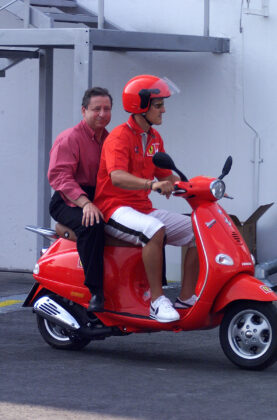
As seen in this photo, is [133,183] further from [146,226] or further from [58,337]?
[58,337]

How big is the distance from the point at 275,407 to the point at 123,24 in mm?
5968

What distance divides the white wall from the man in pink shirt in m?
3.10

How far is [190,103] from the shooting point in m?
9.81

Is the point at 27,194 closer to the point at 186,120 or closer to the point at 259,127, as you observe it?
the point at 186,120

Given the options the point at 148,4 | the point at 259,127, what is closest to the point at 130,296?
the point at 259,127

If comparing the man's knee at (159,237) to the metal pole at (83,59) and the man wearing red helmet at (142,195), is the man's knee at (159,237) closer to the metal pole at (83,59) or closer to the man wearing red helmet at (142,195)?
the man wearing red helmet at (142,195)

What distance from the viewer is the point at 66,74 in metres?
10.5

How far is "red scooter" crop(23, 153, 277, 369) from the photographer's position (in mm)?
5695

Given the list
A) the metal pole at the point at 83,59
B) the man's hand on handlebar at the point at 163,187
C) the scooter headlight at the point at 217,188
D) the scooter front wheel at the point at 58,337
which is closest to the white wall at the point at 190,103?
the metal pole at the point at 83,59

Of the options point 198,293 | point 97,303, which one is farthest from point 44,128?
point 198,293

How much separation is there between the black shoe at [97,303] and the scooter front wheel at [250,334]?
2.45 feet

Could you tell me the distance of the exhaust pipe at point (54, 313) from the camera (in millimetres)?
6301


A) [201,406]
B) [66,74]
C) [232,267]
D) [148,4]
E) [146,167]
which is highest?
[148,4]

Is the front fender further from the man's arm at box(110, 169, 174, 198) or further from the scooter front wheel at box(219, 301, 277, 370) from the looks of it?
the man's arm at box(110, 169, 174, 198)
